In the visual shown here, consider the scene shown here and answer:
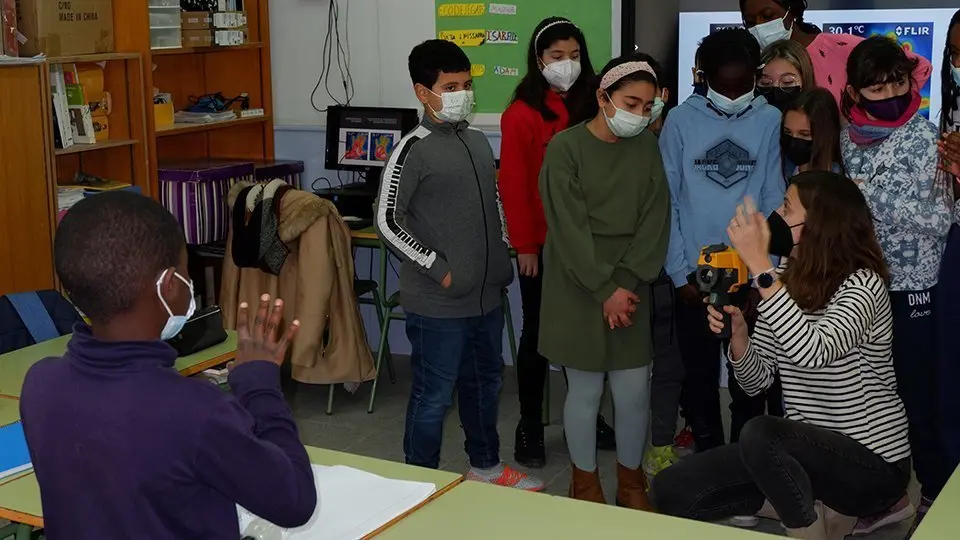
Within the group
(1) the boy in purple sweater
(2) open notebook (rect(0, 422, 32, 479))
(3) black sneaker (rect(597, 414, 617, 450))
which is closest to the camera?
(1) the boy in purple sweater

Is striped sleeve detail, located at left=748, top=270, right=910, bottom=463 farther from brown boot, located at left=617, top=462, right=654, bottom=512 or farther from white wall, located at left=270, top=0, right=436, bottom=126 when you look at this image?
white wall, located at left=270, top=0, right=436, bottom=126

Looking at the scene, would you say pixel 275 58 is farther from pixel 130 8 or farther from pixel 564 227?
pixel 564 227

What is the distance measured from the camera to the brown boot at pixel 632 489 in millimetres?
3508

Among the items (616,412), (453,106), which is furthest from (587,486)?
(453,106)

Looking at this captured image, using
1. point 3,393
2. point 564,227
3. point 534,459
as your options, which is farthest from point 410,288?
point 3,393

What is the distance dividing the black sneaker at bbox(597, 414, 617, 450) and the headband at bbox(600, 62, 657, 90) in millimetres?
1390

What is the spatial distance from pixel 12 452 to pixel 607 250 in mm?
1719

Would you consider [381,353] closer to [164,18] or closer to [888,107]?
[164,18]

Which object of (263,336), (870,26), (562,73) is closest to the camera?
(263,336)

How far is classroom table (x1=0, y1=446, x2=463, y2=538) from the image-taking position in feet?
7.00

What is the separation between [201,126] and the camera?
5.26 meters

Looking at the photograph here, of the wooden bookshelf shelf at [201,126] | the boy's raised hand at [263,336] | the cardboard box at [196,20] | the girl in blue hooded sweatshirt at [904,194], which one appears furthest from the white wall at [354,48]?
the boy's raised hand at [263,336]

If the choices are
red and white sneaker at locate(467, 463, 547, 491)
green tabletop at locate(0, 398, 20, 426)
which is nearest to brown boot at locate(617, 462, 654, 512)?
red and white sneaker at locate(467, 463, 547, 491)

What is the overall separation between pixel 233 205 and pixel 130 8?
1014 mm
